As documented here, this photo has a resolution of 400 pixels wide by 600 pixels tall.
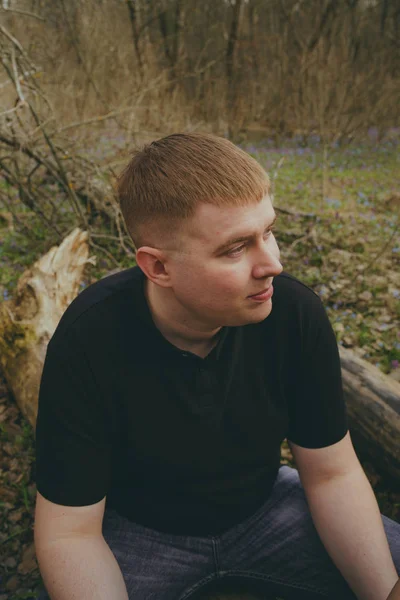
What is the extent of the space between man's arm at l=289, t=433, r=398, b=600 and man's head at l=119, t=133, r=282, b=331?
2.07 feet

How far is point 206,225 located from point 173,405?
0.60 meters

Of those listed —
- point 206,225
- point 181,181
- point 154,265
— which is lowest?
point 154,265

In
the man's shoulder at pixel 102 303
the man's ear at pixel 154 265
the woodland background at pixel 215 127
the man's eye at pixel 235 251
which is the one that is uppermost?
the man's eye at pixel 235 251

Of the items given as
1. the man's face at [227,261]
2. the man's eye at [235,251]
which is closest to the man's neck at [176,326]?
the man's face at [227,261]

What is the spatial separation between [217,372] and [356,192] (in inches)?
299

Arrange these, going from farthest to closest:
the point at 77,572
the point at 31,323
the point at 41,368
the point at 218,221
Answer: the point at 31,323
the point at 41,368
the point at 77,572
the point at 218,221

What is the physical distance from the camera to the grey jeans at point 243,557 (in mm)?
1701

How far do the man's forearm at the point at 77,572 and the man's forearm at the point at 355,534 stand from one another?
2.35 feet

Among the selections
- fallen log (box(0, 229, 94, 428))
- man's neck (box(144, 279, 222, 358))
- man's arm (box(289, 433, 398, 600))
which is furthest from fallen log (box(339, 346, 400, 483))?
fallen log (box(0, 229, 94, 428))

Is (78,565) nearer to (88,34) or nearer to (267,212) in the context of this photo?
(267,212)

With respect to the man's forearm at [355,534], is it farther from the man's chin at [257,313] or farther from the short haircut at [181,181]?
the short haircut at [181,181]

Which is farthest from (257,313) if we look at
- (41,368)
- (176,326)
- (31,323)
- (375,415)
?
(31,323)

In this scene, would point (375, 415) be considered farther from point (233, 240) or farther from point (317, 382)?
point (233, 240)

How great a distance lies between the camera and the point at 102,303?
1579 millimetres
